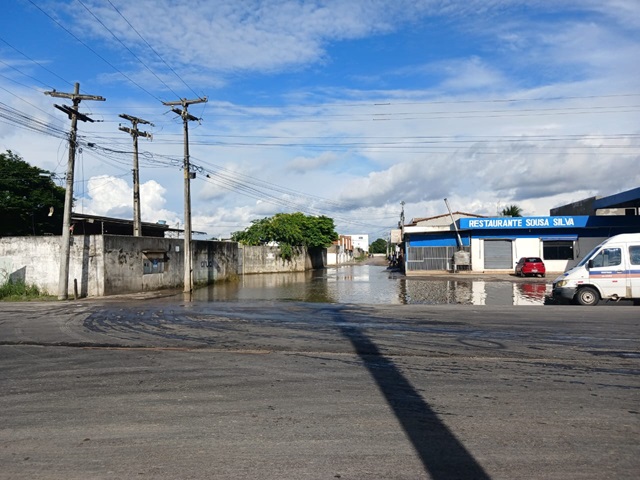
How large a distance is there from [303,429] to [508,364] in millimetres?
4340

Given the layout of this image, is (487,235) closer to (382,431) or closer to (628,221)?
(628,221)

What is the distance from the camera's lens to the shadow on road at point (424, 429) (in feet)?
14.1

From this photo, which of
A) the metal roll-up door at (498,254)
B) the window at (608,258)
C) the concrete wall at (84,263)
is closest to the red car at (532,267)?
the metal roll-up door at (498,254)

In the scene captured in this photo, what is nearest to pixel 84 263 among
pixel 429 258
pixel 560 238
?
pixel 429 258

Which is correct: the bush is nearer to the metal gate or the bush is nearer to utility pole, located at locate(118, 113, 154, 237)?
utility pole, located at locate(118, 113, 154, 237)

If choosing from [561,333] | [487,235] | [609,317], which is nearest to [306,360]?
[561,333]

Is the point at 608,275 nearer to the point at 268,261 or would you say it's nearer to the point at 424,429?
the point at 424,429

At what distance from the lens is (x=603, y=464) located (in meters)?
4.35

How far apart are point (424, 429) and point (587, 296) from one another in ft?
47.3

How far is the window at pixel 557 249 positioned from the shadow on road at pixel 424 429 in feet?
117

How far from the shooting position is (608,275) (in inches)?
671

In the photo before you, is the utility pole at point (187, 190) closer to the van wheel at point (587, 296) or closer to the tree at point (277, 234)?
the van wheel at point (587, 296)

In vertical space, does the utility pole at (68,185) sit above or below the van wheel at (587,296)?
above

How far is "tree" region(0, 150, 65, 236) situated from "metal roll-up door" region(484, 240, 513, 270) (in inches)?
1318
